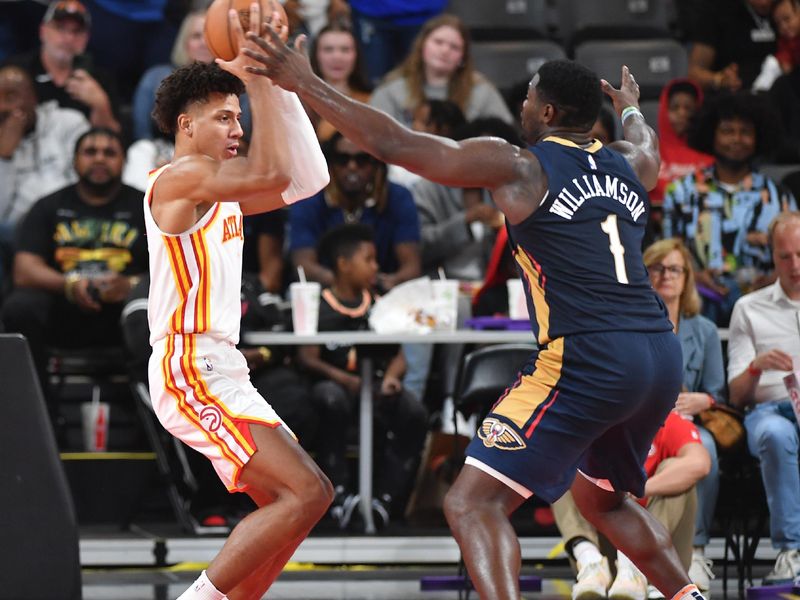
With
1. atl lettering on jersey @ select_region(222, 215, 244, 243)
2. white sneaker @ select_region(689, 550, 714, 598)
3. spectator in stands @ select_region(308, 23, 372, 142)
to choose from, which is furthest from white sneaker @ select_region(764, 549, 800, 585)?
spectator in stands @ select_region(308, 23, 372, 142)

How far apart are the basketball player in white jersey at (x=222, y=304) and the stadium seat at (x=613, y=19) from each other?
20.7 feet

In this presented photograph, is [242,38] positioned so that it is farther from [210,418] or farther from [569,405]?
[569,405]

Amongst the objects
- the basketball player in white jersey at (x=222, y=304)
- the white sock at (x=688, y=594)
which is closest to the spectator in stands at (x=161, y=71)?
the basketball player in white jersey at (x=222, y=304)

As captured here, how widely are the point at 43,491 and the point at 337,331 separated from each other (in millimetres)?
2554

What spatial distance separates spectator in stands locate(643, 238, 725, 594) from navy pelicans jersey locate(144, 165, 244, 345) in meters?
2.46

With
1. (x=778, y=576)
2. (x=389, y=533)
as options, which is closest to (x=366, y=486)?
(x=389, y=533)

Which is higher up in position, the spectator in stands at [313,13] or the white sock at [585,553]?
the spectator in stands at [313,13]

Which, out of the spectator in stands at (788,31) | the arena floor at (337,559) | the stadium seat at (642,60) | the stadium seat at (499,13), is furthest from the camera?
the stadium seat at (499,13)

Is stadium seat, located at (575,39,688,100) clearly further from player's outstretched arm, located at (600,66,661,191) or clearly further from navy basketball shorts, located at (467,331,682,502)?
navy basketball shorts, located at (467,331,682,502)

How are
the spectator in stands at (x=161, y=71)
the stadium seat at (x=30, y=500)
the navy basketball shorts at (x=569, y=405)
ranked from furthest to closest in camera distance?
the spectator in stands at (x=161, y=71) → the stadium seat at (x=30, y=500) → the navy basketball shorts at (x=569, y=405)

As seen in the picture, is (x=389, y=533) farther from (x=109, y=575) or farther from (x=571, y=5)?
(x=571, y=5)

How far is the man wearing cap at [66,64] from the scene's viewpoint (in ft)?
31.1

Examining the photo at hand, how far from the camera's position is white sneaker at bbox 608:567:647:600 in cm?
604

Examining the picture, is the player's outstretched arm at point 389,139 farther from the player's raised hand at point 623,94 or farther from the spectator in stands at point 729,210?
the spectator in stands at point 729,210
